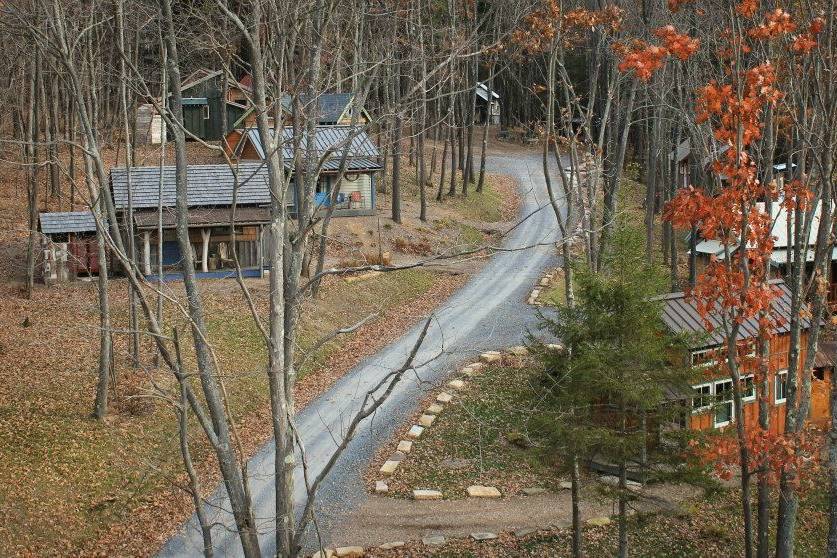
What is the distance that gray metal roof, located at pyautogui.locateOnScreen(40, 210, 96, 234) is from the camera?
98.3ft

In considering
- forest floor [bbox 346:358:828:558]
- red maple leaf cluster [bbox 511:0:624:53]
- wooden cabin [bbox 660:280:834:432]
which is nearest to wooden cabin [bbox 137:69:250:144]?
red maple leaf cluster [bbox 511:0:624:53]

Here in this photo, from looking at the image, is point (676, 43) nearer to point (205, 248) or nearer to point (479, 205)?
point (205, 248)

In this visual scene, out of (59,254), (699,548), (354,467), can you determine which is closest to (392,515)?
(354,467)

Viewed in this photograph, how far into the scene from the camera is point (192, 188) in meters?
32.2

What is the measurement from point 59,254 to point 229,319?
633cm

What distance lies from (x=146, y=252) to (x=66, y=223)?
2898mm

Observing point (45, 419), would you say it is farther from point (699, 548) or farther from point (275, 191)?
point (699, 548)

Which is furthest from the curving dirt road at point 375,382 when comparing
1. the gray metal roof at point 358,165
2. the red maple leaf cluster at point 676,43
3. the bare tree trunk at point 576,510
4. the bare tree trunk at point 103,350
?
the gray metal roof at point 358,165

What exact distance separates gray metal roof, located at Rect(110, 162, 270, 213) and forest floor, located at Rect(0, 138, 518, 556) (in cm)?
294

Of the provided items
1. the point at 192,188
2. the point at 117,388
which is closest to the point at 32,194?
the point at 192,188

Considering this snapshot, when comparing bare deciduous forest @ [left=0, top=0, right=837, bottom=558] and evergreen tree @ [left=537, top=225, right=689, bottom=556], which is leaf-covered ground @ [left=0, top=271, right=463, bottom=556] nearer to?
bare deciduous forest @ [left=0, top=0, right=837, bottom=558]

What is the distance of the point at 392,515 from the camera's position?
61.8 ft

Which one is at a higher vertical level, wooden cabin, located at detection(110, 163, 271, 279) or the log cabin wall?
wooden cabin, located at detection(110, 163, 271, 279)

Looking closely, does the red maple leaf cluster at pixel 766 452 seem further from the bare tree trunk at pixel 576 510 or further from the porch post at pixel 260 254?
the porch post at pixel 260 254
